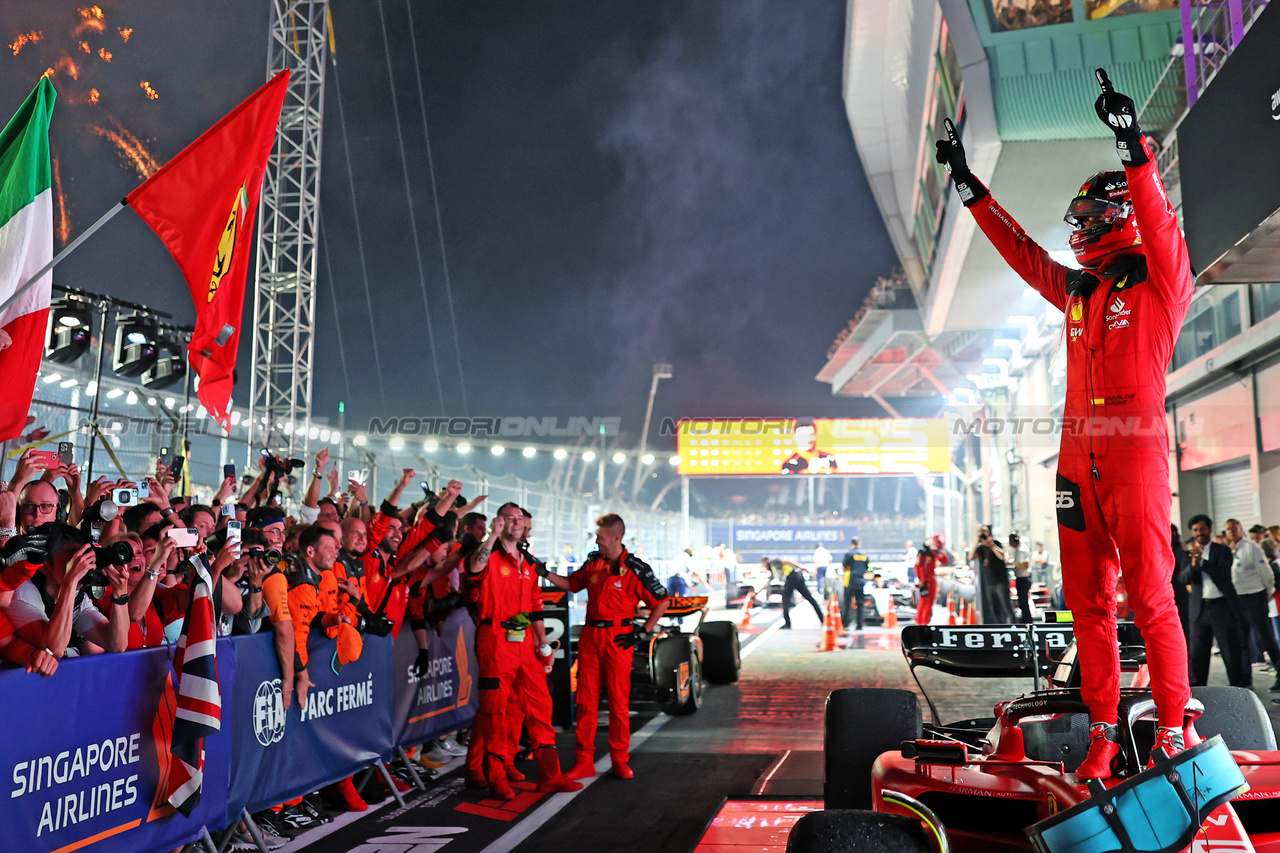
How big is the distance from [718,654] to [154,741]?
8.06 metres

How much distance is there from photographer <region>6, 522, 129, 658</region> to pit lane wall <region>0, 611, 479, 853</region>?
0.48 ft

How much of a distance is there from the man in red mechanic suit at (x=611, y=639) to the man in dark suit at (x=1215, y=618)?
604cm

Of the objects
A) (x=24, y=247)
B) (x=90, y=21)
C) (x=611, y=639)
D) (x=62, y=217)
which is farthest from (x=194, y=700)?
(x=62, y=217)

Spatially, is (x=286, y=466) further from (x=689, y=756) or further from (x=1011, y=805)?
(x=1011, y=805)

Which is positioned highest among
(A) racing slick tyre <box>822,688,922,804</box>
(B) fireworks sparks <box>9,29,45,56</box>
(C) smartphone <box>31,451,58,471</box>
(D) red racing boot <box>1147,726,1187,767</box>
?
(B) fireworks sparks <box>9,29,45,56</box>

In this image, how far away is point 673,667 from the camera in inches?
365

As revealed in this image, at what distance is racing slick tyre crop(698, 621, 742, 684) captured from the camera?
37.7ft

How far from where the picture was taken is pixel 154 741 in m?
4.10

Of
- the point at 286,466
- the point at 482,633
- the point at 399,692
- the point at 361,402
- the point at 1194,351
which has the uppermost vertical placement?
the point at 361,402

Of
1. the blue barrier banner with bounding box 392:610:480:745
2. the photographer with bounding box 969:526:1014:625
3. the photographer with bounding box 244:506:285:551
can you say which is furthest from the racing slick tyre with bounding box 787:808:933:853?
the photographer with bounding box 969:526:1014:625

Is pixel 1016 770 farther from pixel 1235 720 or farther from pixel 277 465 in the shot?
pixel 277 465

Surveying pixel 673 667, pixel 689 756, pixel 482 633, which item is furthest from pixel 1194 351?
pixel 482 633

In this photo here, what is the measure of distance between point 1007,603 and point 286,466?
1112cm

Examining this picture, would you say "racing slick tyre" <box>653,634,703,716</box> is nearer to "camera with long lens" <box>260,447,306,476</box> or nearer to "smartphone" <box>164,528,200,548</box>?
"camera with long lens" <box>260,447,306,476</box>
